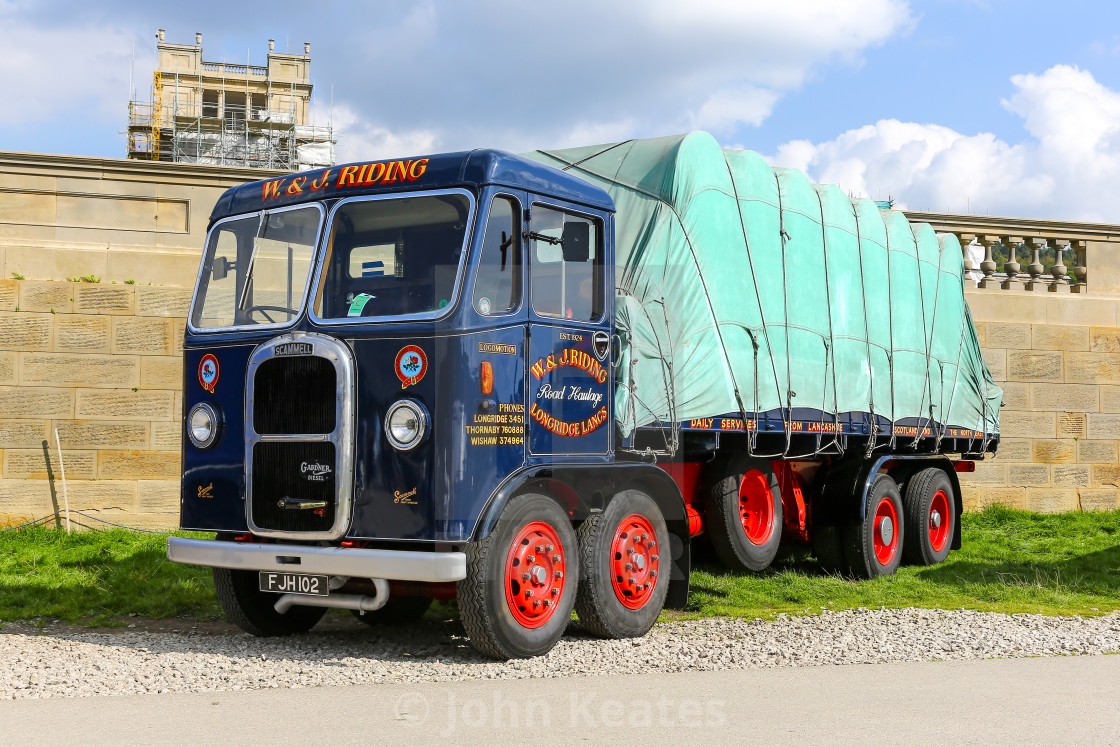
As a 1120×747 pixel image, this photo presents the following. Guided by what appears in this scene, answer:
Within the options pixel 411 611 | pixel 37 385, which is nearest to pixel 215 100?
pixel 37 385

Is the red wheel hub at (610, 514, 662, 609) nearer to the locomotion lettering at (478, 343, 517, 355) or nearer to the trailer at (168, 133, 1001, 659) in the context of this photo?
the trailer at (168, 133, 1001, 659)

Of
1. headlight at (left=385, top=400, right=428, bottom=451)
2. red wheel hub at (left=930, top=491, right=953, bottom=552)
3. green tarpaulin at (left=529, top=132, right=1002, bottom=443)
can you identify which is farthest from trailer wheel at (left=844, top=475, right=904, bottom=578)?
headlight at (left=385, top=400, right=428, bottom=451)

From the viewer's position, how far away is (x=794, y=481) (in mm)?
11391

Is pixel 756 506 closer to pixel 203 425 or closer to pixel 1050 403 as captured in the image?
pixel 203 425

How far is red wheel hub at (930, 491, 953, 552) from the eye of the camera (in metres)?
13.0

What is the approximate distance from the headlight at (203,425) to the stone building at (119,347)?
5256 mm

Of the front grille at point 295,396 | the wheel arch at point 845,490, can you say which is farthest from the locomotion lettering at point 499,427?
the wheel arch at point 845,490

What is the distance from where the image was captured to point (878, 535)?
12.0 metres

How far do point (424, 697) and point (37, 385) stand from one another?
7.96 metres

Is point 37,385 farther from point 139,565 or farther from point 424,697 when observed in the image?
point 424,697

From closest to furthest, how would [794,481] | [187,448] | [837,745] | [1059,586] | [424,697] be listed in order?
[837,745] → [424,697] → [187,448] → [1059,586] → [794,481]

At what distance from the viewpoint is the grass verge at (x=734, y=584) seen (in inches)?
369

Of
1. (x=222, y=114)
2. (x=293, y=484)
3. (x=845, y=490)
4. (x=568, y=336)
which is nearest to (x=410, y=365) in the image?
(x=293, y=484)

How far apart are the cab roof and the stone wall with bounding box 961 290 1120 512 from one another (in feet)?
33.4
